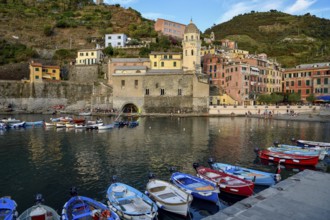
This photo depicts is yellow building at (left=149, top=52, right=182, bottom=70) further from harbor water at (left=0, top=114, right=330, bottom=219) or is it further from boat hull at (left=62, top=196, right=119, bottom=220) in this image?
boat hull at (left=62, top=196, right=119, bottom=220)

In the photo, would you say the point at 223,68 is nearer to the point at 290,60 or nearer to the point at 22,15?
the point at 290,60

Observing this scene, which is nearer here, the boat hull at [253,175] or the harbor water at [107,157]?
the harbor water at [107,157]

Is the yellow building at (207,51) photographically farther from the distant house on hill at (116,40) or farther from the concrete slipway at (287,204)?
the concrete slipway at (287,204)

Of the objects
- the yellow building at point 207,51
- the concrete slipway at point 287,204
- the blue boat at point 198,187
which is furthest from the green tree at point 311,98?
the blue boat at point 198,187

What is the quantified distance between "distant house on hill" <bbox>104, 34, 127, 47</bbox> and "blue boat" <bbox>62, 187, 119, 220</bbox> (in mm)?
79649

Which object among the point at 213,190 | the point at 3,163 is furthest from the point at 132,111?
the point at 213,190

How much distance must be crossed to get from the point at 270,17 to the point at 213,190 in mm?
173093

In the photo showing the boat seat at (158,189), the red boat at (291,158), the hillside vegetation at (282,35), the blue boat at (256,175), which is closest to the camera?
Answer: the boat seat at (158,189)

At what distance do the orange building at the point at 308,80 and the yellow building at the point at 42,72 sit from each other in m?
64.3

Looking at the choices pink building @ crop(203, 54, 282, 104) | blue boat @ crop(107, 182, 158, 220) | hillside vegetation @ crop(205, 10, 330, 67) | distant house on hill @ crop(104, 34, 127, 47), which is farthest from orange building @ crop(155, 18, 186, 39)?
blue boat @ crop(107, 182, 158, 220)

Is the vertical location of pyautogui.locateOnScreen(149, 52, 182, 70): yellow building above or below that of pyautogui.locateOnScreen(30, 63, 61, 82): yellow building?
above

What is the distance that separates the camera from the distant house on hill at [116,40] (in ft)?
289

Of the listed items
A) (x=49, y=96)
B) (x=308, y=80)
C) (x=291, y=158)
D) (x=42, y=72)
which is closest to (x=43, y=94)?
(x=49, y=96)

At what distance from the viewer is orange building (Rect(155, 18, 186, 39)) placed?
94.3 meters
